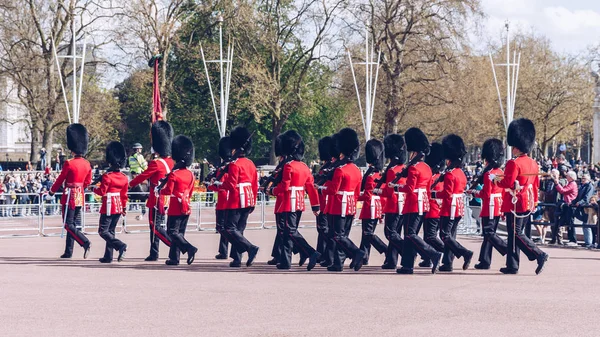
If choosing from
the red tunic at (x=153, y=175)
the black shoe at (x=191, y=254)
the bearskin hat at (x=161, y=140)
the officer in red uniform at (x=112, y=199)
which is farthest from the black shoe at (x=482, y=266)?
the officer in red uniform at (x=112, y=199)

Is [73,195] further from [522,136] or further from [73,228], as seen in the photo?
[522,136]

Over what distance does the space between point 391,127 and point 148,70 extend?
36.7ft

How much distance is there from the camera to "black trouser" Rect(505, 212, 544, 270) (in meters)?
12.1

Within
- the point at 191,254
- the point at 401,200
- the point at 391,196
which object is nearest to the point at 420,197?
the point at 401,200

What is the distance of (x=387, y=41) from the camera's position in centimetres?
4091

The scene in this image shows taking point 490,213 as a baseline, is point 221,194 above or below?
above

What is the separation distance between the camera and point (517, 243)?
12.1 m

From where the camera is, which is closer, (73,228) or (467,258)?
(467,258)

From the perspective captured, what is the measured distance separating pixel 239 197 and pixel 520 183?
3.55m

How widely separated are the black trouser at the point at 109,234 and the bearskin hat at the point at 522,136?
534cm

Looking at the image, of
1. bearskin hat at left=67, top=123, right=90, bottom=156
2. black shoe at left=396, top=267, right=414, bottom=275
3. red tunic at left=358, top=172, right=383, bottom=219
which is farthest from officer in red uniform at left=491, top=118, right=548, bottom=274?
bearskin hat at left=67, top=123, right=90, bottom=156

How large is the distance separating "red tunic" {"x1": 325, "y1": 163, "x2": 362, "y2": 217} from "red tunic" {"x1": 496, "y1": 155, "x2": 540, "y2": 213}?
1.80 meters

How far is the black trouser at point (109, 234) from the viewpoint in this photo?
13.5 metres

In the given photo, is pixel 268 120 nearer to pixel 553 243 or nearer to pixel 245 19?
pixel 245 19
